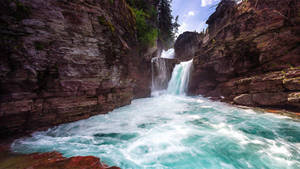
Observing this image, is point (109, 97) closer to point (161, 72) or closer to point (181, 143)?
point (181, 143)

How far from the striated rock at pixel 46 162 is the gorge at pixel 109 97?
0.02m

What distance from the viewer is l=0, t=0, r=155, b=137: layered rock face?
3.71 m

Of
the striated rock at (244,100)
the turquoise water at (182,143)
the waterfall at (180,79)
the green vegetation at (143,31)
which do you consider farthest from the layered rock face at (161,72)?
the turquoise water at (182,143)

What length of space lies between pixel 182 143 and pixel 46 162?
140 inches

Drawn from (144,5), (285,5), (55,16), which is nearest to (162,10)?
Result: (144,5)

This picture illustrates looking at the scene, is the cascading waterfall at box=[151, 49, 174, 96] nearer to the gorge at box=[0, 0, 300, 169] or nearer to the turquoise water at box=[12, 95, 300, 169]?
the gorge at box=[0, 0, 300, 169]

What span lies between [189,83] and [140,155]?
13698mm

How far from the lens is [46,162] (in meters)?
2.38

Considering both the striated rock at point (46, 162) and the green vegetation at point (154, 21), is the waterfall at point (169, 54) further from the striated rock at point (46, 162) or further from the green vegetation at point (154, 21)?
the striated rock at point (46, 162)

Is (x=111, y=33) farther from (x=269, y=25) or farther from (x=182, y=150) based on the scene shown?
(x=269, y=25)

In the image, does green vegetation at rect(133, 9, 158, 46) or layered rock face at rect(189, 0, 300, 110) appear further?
green vegetation at rect(133, 9, 158, 46)

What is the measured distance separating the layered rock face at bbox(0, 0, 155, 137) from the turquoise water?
0.82 meters

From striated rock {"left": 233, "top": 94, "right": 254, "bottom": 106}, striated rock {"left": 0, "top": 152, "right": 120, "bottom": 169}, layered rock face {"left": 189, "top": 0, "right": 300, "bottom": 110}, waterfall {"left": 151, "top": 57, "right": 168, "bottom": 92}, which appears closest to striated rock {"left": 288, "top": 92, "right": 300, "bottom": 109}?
layered rock face {"left": 189, "top": 0, "right": 300, "bottom": 110}

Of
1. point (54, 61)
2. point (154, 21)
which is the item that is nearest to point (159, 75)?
point (154, 21)
